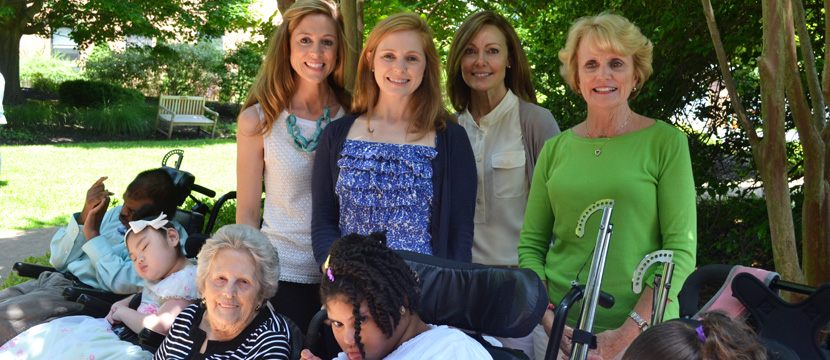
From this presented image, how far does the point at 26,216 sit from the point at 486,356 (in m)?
9.46

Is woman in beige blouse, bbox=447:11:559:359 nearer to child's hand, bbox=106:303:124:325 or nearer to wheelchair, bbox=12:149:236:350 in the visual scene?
wheelchair, bbox=12:149:236:350

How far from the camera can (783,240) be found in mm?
3941

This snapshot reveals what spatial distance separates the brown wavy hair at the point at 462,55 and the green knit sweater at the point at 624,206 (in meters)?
0.65

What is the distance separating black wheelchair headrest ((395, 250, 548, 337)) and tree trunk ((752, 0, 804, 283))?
79.0 inches

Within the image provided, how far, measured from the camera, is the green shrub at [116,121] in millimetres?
19016

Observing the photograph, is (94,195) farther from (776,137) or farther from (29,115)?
(29,115)

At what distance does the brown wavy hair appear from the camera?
336 centimetres

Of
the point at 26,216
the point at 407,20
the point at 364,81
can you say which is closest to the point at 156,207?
the point at 364,81

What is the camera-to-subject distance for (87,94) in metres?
20.6

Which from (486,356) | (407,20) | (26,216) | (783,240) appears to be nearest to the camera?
(486,356)

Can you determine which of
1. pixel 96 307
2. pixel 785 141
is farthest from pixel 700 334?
pixel 96 307

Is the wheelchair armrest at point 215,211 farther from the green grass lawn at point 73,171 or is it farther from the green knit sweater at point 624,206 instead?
the green grass lawn at point 73,171

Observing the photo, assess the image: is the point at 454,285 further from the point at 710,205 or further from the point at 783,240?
the point at 710,205

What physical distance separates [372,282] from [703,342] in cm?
95
